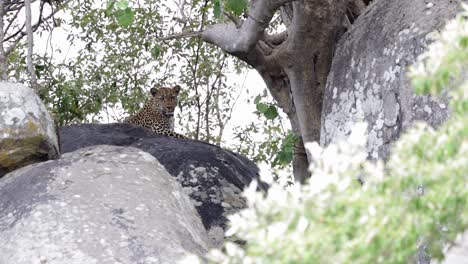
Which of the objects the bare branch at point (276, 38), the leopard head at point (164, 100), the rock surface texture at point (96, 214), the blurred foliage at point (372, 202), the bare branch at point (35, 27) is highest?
the bare branch at point (35, 27)

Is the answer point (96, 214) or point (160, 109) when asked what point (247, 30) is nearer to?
point (96, 214)

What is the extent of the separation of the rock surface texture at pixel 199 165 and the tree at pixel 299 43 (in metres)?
0.75

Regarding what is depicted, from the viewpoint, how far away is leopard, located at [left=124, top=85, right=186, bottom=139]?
1452 cm

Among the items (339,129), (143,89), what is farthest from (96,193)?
(143,89)

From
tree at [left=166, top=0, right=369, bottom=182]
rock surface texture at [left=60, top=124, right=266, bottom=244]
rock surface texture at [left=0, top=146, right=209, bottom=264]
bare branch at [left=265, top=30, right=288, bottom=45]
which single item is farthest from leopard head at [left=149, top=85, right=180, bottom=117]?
rock surface texture at [left=0, top=146, right=209, bottom=264]

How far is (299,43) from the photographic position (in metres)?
8.27

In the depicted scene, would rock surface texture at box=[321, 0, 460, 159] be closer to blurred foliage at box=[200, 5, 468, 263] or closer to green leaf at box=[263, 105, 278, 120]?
green leaf at box=[263, 105, 278, 120]

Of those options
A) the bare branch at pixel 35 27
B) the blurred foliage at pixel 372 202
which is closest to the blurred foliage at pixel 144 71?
the bare branch at pixel 35 27

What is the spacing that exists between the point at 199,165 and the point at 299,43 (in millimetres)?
1445

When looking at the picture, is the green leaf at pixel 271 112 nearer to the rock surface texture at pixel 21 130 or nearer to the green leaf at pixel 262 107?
the green leaf at pixel 262 107

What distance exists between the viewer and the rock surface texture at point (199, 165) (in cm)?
835

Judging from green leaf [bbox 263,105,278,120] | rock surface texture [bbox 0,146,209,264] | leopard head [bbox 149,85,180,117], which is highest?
leopard head [bbox 149,85,180,117]

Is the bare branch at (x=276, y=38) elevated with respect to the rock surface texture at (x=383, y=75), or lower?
elevated

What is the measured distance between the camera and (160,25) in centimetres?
1466
